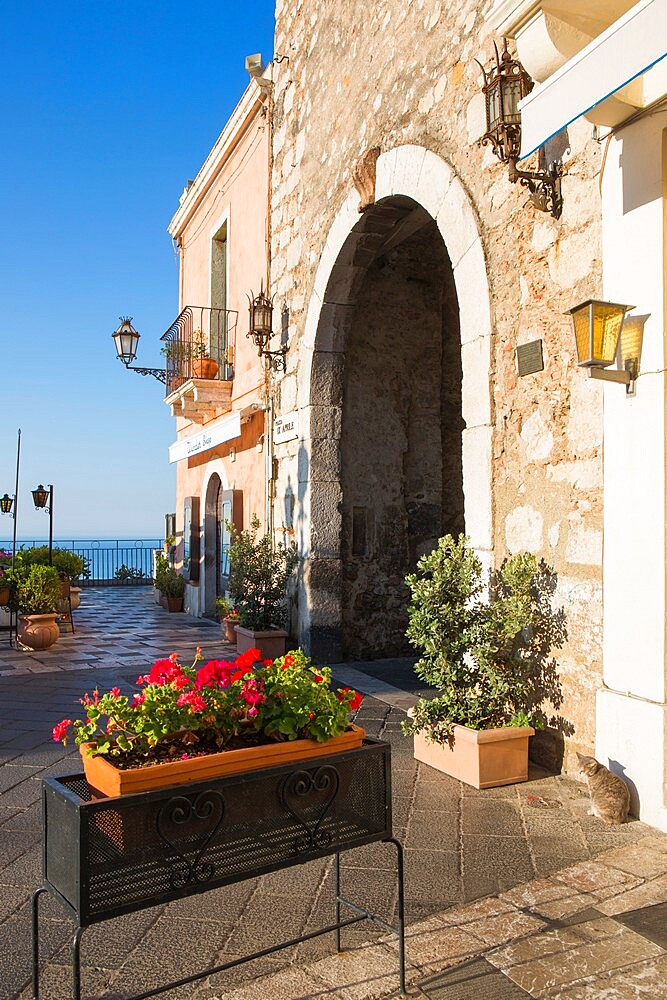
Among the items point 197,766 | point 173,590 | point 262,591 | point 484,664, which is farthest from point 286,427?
point 173,590

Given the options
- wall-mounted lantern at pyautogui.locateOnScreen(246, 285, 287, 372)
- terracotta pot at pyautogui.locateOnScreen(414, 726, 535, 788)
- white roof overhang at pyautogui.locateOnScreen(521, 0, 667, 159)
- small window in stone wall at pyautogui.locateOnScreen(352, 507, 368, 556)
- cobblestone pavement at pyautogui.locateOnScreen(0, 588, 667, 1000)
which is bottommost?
cobblestone pavement at pyautogui.locateOnScreen(0, 588, 667, 1000)

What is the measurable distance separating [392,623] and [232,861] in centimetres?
556

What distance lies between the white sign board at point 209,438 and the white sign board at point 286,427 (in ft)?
4.41

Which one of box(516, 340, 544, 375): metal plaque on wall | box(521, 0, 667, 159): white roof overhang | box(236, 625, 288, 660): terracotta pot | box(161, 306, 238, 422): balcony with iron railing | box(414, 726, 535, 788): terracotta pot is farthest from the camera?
box(161, 306, 238, 422): balcony with iron railing

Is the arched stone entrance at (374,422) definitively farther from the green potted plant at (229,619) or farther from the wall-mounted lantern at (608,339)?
the wall-mounted lantern at (608,339)

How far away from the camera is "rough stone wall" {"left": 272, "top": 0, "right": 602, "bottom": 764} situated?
3713mm

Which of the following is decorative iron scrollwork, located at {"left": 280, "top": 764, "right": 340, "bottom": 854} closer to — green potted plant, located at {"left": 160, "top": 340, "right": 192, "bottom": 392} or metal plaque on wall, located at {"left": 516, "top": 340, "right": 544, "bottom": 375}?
metal plaque on wall, located at {"left": 516, "top": 340, "right": 544, "bottom": 375}

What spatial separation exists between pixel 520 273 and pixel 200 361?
6.77m

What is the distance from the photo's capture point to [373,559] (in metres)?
7.34

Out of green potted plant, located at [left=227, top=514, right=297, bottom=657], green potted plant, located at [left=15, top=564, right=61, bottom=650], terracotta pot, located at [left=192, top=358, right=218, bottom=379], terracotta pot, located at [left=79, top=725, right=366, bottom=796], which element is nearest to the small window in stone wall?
green potted plant, located at [left=227, top=514, right=297, bottom=657]

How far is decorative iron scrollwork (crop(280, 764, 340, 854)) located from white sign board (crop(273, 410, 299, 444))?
534cm

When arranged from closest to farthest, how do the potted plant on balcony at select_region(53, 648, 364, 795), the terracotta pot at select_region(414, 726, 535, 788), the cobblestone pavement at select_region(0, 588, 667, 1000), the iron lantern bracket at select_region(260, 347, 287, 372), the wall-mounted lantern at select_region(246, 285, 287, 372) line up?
1. the potted plant on balcony at select_region(53, 648, 364, 795)
2. the cobblestone pavement at select_region(0, 588, 667, 1000)
3. the terracotta pot at select_region(414, 726, 535, 788)
4. the iron lantern bracket at select_region(260, 347, 287, 372)
5. the wall-mounted lantern at select_region(246, 285, 287, 372)

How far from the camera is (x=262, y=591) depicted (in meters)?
7.30

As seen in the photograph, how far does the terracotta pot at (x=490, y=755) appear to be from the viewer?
3699 mm
